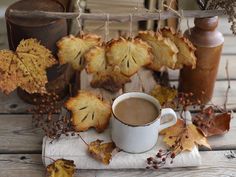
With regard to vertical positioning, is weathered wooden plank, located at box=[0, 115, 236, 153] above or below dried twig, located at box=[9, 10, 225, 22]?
below

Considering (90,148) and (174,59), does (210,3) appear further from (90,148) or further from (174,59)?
(90,148)

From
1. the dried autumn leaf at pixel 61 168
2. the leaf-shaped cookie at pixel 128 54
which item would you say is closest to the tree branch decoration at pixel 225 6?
the leaf-shaped cookie at pixel 128 54

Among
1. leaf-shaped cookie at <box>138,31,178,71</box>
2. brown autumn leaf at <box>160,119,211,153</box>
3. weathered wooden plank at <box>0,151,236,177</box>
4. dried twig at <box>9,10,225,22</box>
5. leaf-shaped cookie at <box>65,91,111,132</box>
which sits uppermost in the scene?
dried twig at <box>9,10,225,22</box>

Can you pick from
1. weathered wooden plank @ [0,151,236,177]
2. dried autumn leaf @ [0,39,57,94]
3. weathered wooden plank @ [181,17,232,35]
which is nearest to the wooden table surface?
weathered wooden plank @ [0,151,236,177]

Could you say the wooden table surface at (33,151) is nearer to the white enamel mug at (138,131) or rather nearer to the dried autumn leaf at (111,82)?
the white enamel mug at (138,131)

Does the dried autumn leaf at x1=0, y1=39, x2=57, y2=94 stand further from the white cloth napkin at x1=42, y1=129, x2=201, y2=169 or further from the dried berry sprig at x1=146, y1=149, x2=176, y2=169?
the dried berry sprig at x1=146, y1=149, x2=176, y2=169

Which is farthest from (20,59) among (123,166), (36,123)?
(123,166)

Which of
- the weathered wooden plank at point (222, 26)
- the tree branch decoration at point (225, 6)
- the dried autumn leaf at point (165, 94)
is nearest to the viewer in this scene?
the tree branch decoration at point (225, 6)

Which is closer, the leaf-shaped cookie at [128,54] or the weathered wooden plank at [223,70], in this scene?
the leaf-shaped cookie at [128,54]
